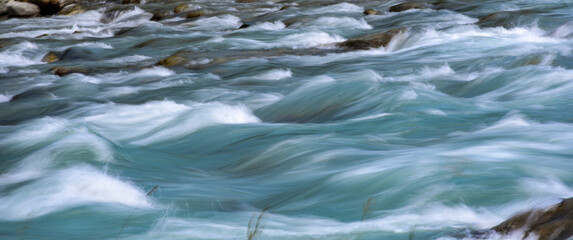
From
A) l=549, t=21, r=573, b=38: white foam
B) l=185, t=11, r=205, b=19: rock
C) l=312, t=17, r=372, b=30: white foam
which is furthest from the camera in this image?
l=185, t=11, r=205, b=19: rock

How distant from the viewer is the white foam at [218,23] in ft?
51.2

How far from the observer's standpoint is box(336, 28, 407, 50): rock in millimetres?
10875

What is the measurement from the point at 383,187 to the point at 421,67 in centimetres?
498

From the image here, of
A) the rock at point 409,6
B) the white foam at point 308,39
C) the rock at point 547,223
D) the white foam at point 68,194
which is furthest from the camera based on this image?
the rock at point 409,6

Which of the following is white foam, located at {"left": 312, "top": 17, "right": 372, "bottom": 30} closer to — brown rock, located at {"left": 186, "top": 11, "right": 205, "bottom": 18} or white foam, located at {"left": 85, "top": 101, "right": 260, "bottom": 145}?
brown rock, located at {"left": 186, "top": 11, "right": 205, "bottom": 18}

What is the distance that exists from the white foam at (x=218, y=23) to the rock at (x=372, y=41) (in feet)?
15.3

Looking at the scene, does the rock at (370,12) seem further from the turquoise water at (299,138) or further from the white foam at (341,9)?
the turquoise water at (299,138)

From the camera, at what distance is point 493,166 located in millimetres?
4449

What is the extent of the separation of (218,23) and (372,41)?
599 cm

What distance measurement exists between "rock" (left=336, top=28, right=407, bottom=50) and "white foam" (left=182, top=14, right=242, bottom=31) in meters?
4.67

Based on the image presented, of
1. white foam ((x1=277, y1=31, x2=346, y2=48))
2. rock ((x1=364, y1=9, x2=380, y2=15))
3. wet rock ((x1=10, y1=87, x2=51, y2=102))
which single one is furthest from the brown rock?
wet rock ((x1=10, y1=87, x2=51, y2=102))

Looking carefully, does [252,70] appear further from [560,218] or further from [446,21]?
[560,218]

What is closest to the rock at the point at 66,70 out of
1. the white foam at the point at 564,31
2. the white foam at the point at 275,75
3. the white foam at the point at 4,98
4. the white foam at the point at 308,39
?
the white foam at the point at 4,98

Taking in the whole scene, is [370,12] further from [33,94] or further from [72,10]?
[72,10]
